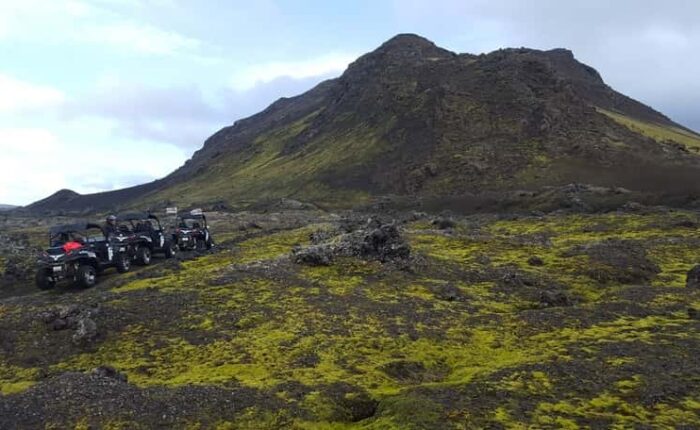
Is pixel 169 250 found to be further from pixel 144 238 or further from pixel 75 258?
pixel 75 258

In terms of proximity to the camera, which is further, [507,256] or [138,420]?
[507,256]

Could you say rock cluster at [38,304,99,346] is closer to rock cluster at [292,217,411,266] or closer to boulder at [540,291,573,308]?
rock cluster at [292,217,411,266]

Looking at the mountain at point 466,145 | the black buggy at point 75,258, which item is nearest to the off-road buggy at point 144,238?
the black buggy at point 75,258

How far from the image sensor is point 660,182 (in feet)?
320

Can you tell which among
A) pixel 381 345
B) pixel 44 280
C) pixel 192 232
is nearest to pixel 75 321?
pixel 44 280

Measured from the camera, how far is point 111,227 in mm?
43250

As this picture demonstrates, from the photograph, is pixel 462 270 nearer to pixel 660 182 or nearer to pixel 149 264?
pixel 149 264

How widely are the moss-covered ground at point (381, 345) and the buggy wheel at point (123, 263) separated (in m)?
2.34

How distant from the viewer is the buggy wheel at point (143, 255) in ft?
151

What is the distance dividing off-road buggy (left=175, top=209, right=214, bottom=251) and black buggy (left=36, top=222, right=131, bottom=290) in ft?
35.6

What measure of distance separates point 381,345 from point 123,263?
24.7 m

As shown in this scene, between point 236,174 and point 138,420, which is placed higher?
point 236,174

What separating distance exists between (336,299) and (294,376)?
996 cm

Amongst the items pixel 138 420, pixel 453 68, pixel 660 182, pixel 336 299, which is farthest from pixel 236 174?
pixel 138 420
